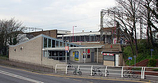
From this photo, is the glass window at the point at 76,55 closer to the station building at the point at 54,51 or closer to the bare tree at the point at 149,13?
the station building at the point at 54,51

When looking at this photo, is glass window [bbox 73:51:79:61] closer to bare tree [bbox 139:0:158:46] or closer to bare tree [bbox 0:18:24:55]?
bare tree [bbox 139:0:158:46]

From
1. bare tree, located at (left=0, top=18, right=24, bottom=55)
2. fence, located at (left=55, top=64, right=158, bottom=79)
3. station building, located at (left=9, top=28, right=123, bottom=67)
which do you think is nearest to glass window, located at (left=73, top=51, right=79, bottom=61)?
station building, located at (left=9, top=28, right=123, bottom=67)

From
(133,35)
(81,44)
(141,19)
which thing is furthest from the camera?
(81,44)

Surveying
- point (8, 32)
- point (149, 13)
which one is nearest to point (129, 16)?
point (149, 13)

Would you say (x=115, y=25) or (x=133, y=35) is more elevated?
(x=115, y=25)

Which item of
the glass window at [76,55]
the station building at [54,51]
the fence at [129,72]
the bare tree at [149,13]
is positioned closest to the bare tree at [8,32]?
the station building at [54,51]

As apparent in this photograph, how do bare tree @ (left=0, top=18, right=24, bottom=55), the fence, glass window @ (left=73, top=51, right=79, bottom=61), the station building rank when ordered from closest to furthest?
the fence → the station building → glass window @ (left=73, top=51, right=79, bottom=61) → bare tree @ (left=0, top=18, right=24, bottom=55)

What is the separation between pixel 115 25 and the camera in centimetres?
2311

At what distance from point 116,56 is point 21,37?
34.7 meters

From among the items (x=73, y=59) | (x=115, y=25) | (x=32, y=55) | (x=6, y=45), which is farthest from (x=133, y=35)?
(x=6, y=45)

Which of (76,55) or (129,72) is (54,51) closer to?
(76,55)

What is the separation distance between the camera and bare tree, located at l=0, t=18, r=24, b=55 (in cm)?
4356

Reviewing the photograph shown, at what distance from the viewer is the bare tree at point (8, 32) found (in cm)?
4356

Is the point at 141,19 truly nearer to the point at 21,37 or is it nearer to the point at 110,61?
the point at 110,61
